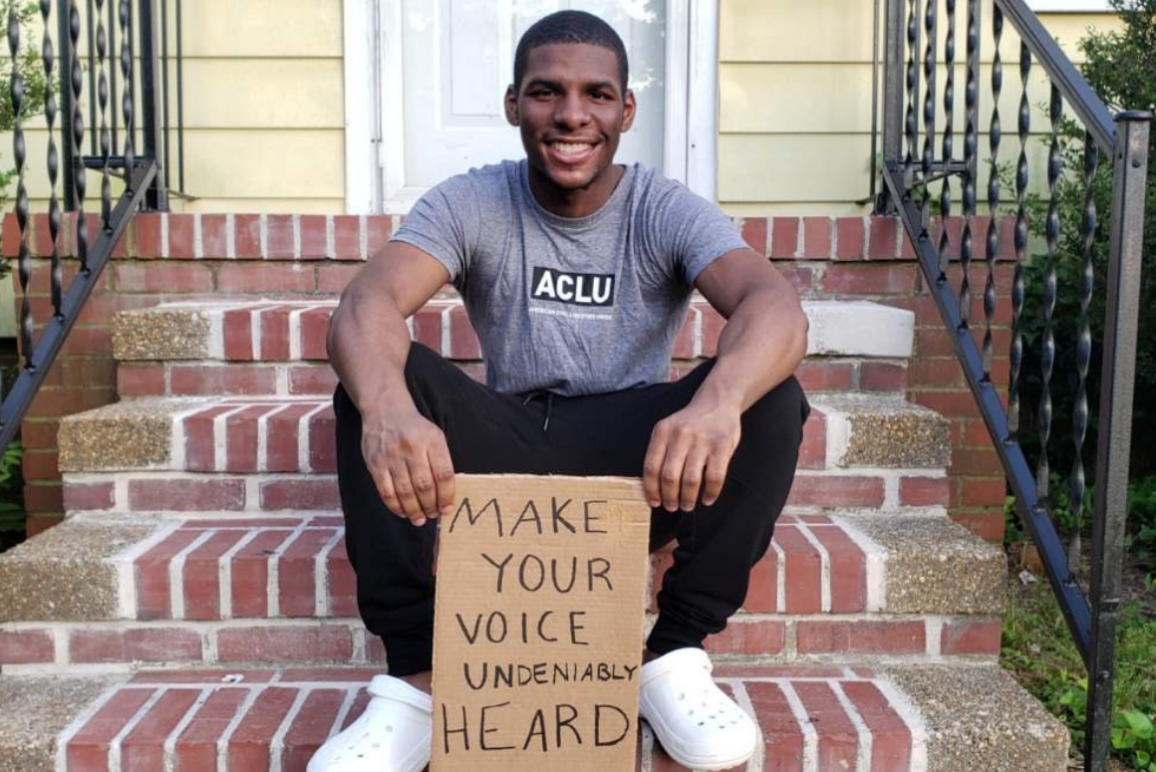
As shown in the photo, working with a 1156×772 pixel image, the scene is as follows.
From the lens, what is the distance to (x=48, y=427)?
2.58m

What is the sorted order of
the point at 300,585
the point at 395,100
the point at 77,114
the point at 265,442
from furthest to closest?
1. the point at 395,100
2. the point at 77,114
3. the point at 265,442
4. the point at 300,585

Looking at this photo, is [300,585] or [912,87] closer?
[300,585]

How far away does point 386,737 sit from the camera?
4.77ft

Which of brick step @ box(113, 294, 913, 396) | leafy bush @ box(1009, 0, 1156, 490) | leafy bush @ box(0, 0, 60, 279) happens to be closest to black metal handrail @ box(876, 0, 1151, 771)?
brick step @ box(113, 294, 913, 396)

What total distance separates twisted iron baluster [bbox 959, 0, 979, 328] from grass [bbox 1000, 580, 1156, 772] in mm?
699

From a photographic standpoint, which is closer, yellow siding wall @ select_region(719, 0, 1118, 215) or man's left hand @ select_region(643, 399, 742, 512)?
man's left hand @ select_region(643, 399, 742, 512)

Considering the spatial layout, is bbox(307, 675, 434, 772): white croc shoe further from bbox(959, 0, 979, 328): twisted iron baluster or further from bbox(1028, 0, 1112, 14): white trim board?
bbox(1028, 0, 1112, 14): white trim board

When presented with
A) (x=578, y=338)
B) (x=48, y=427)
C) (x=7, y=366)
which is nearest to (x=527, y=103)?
(x=578, y=338)

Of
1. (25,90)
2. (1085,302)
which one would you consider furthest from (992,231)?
(25,90)

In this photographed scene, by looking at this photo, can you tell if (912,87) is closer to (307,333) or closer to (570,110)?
(570,110)

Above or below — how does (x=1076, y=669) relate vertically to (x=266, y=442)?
below

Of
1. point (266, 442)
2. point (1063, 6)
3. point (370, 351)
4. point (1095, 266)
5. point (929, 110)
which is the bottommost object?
point (266, 442)

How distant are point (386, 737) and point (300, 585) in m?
0.50

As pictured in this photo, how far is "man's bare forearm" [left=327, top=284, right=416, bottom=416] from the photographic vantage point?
1441 millimetres
